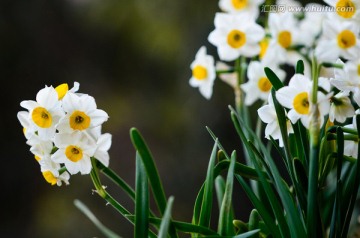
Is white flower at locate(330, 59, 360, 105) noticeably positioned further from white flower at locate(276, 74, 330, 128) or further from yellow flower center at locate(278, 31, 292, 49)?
yellow flower center at locate(278, 31, 292, 49)

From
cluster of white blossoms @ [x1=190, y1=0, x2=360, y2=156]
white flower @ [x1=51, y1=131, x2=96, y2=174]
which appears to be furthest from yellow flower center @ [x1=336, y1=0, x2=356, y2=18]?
white flower @ [x1=51, y1=131, x2=96, y2=174]

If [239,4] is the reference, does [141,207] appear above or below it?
below

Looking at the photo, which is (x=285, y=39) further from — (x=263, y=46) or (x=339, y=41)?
(x=339, y=41)

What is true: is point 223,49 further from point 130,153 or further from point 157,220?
point 130,153

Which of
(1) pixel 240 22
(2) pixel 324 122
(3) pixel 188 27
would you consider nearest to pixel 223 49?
(1) pixel 240 22

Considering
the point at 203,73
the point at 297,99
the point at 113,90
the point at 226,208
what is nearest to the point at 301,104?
the point at 297,99

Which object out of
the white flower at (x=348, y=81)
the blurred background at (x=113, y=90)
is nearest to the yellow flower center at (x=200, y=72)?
the white flower at (x=348, y=81)
